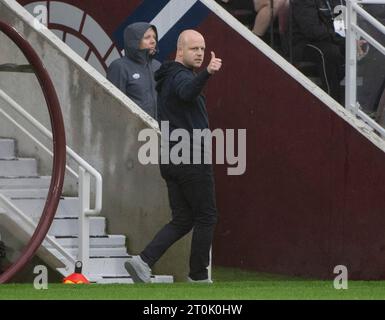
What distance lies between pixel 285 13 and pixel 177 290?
5.44 m

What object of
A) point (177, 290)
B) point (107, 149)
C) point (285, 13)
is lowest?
point (177, 290)

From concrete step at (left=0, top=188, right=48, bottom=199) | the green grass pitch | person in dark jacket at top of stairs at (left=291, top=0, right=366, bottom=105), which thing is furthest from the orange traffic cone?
person in dark jacket at top of stairs at (left=291, top=0, right=366, bottom=105)

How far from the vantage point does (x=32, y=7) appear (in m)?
20.3

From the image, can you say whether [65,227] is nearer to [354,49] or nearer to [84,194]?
[84,194]

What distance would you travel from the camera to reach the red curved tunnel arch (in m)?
15.6

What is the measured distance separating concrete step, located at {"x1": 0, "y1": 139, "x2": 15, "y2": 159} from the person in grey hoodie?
1.19 m

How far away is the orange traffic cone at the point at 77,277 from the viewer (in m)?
15.6

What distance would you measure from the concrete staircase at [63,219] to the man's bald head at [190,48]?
6.15 ft

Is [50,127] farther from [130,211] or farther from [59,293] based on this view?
[59,293]

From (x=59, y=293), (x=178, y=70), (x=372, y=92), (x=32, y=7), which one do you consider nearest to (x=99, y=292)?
(x=59, y=293)

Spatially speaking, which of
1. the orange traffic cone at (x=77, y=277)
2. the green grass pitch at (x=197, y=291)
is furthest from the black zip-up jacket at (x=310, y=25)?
the orange traffic cone at (x=77, y=277)

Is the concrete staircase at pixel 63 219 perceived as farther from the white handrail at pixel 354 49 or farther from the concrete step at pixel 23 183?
the white handrail at pixel 354 49

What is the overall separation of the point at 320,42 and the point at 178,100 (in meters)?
3.38

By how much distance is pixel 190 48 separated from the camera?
1602 centimetres
